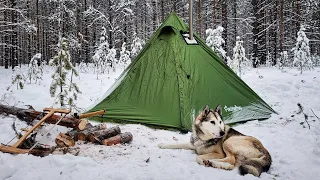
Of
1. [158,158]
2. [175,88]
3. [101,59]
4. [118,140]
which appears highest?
[101,59]

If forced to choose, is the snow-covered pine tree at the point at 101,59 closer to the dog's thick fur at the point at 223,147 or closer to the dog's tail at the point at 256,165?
the dog's thick fur at the point at 223,147

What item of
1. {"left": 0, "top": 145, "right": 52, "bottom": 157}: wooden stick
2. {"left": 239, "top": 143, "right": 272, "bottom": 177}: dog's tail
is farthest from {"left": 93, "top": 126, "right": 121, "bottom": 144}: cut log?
{"left": 239, "top": 143, "right": 272, "bottom": 177}: dog's tail

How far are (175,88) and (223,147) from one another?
2086 millimetres

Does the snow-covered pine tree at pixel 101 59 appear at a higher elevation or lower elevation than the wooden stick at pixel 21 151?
higher

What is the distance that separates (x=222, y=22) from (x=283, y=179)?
14.8 metres

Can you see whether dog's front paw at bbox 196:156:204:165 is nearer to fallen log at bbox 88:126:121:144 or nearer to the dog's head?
the dog's head

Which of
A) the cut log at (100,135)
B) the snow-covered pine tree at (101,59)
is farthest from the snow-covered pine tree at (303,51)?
the cut log at (100,135)

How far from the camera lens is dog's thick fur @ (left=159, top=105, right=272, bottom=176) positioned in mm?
3029

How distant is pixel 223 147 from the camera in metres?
3.43

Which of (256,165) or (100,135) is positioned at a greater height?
(100,135)

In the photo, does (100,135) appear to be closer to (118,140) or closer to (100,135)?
(100,135)

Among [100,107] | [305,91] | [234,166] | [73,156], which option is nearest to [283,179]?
[234,166]

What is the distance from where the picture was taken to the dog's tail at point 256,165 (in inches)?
114

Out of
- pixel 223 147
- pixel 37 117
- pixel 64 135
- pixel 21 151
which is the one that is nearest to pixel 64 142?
pixel 64 135
